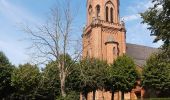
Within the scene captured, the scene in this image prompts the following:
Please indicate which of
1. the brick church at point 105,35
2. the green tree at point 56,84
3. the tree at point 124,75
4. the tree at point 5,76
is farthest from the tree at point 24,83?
the tree at point 124,75

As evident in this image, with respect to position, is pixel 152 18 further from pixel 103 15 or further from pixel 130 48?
pixel 130 48

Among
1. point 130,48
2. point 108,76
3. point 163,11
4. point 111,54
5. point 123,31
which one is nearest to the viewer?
point 163,11

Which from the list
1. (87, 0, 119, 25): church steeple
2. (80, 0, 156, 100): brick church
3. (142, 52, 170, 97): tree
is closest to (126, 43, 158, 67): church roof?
(80, 0, 156, 100): brick church

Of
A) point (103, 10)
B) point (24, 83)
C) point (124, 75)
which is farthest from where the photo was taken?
point (103, 10)

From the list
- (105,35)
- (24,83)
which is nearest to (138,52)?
(105,35)

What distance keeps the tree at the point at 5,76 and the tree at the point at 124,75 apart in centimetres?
1778

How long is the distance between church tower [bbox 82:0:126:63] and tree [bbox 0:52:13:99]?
49.6 ft

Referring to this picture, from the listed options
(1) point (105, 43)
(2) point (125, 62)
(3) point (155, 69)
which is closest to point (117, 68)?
(2) point (125, 62)

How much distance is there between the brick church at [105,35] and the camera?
65062mm

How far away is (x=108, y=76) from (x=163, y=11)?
1137 inches

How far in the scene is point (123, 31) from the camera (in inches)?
2744

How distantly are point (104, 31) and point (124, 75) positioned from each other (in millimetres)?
15461

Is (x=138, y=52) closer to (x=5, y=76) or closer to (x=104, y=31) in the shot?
(x=104, y=31)

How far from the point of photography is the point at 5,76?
57.0 m
